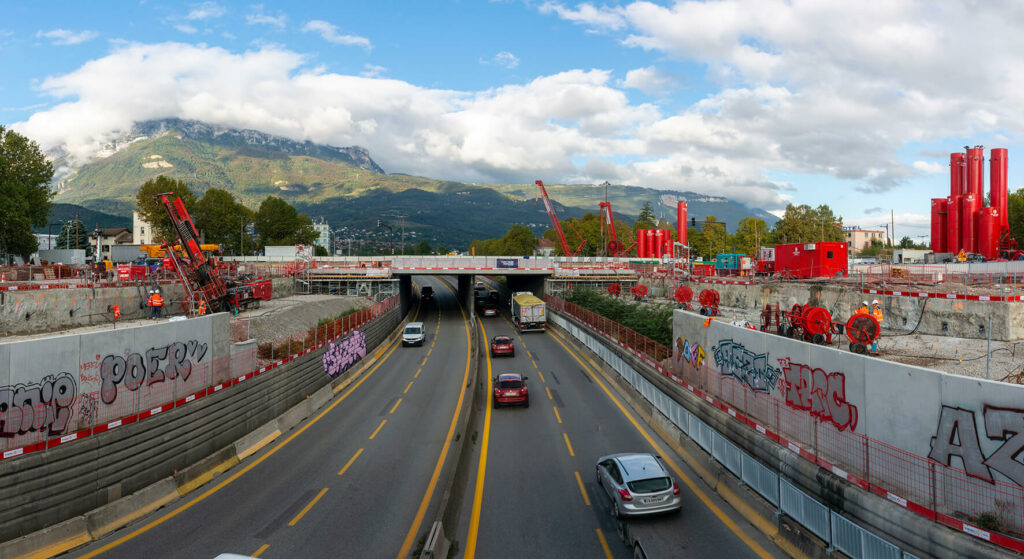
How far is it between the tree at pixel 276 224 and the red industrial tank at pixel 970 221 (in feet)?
386

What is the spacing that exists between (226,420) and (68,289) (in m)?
18.6

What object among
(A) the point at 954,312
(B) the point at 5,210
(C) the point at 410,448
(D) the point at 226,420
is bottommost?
(C) the point at 410,448

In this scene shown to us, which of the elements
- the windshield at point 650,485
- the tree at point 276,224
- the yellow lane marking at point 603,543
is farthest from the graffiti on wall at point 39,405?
the tree at point 276,224

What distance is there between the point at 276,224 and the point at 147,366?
114m

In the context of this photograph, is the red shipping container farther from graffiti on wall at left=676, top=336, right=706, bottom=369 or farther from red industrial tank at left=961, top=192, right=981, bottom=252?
red industrial tank at left=961, top=192, right=981, bottom=252

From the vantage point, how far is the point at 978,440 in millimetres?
9789

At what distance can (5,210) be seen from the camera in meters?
50.6

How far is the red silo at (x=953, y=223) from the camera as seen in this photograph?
56.9 metres

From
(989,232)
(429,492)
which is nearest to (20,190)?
(429,492)

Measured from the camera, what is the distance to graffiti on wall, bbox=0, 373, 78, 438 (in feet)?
39.2

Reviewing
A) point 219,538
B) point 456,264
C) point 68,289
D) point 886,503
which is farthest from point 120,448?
point 456,264

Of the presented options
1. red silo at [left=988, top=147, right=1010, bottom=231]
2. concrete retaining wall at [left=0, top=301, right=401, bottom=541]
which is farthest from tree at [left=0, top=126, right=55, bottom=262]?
red silo at [left=988, top=147, right=1010, bottom=231]

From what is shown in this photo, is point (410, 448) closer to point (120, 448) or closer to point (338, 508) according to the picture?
point (338, 508)

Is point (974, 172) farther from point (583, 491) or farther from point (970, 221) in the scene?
point (583, 491)
